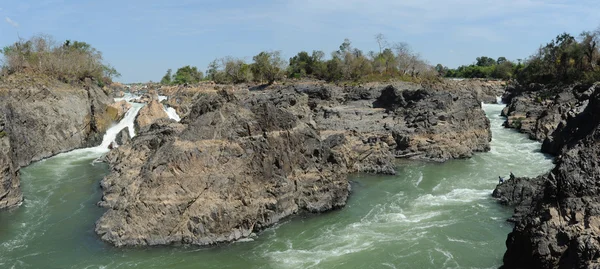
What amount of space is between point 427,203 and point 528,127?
87.8ft

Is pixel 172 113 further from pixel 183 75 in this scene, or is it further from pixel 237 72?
pixel 183 75

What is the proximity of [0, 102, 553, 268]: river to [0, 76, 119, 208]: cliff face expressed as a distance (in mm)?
6101

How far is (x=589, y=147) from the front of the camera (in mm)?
12820

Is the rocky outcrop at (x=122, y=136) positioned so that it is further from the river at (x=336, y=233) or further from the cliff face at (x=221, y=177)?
the cliff face at (x=221, y=177)

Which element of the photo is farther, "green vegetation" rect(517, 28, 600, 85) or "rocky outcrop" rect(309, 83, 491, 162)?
"green vegetation" rect(517, 28, 600, 85)

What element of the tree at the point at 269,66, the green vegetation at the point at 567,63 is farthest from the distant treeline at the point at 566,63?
the tree at the point at 269,66

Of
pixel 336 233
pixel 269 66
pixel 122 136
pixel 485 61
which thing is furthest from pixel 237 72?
pixel 485 61

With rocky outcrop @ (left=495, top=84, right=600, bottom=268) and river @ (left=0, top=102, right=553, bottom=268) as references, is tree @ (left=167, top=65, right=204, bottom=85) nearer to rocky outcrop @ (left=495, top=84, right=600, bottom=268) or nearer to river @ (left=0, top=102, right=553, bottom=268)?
river @ (left=0, top=102, right=553, bottom=268)

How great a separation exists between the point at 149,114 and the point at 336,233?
28.5m

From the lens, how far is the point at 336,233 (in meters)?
19.2

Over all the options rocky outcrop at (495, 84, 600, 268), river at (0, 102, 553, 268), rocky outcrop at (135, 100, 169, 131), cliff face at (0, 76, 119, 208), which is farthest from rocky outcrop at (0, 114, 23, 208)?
rocky outcrop at (495, 84, 600, 268)

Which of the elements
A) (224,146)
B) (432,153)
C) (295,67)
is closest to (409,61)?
(295,67)

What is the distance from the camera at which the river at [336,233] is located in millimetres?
16516

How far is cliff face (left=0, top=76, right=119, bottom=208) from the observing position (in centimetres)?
3316
